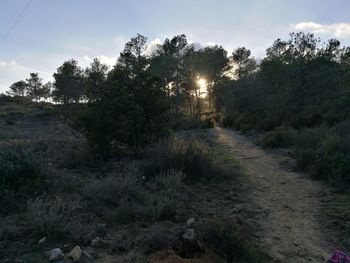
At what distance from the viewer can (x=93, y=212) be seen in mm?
6031

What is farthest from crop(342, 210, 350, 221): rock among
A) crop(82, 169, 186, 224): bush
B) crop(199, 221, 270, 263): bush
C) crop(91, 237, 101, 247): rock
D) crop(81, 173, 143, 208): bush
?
crop(91, 237, 101, 247): rock

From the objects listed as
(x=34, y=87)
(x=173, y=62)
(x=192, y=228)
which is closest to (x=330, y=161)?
(x=192, y=228)

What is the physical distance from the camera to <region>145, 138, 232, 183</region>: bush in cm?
877

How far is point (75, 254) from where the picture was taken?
4.43 metres

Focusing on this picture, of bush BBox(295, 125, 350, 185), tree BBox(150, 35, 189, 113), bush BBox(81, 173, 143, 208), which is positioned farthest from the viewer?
tree BBox(150, 35, 189, 113)

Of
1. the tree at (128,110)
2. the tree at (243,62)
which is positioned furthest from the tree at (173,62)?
the tree at (128,110)

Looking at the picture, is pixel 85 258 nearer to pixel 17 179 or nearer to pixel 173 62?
pixel 17 179

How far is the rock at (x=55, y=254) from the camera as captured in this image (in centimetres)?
437

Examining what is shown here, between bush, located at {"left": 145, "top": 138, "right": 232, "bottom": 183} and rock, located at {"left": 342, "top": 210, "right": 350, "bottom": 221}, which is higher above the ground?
bush, located at {"left": 145, "top": 138, "right": 232, "bottom": 183}

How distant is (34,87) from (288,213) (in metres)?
74.7

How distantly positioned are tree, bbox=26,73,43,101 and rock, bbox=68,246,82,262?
2899 inches

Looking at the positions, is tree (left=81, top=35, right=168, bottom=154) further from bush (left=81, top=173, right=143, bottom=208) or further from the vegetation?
bush (left=81, top=173, right=143, bottom=208)

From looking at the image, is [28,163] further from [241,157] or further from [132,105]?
[241,157]

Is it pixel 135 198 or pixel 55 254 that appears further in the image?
pixel 135 198
